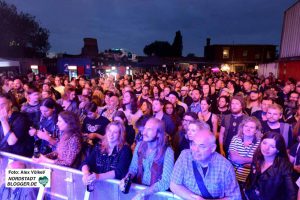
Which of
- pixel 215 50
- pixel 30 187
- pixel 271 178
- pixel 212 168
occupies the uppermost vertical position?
pixel 215 50

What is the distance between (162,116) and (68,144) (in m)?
2.20

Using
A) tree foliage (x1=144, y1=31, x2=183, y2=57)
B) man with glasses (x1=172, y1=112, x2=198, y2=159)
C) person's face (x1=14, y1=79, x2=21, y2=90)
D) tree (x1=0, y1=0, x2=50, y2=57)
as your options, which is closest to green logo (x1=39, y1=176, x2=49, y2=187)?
man with glasses (x1=172, y1=112, x2=198, y2=159)

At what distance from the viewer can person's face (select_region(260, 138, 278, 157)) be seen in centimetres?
329

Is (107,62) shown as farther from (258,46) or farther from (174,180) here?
(258,46)

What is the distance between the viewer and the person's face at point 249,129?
13.5ft

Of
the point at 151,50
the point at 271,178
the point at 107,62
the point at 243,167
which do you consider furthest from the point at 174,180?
the point at 151,50

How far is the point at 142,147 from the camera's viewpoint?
3482mm

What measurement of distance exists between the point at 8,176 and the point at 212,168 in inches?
97.8

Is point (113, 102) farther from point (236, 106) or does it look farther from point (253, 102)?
point (253, 102)

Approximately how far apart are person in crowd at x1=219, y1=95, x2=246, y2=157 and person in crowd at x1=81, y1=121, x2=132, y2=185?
222 centimetres

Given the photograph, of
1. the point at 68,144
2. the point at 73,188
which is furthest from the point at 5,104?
the point at 73,188

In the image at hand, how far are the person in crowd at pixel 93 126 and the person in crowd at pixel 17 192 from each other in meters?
1.40

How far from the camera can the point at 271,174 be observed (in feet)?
10.3

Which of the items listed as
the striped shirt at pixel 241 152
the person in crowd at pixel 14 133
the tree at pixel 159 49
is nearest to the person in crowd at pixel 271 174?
the striped shirt at pixel 241 152
